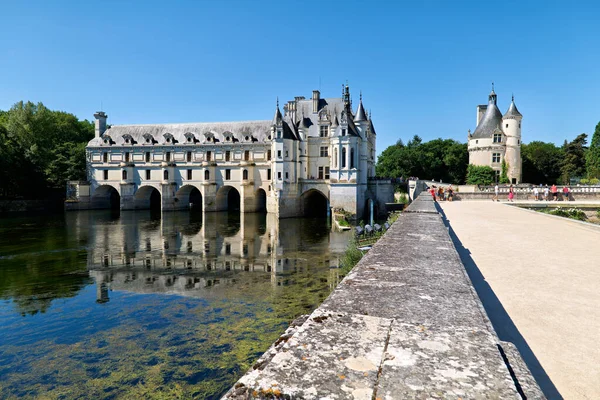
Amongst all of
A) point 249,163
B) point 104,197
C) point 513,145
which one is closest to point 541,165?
point 513,145

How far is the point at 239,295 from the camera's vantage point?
12453 mm

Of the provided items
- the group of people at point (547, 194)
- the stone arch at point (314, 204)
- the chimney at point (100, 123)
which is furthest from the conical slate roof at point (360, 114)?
the chimney at point (100, 123)

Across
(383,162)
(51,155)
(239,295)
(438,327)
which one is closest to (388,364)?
(438,327)

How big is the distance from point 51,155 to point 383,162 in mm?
48813

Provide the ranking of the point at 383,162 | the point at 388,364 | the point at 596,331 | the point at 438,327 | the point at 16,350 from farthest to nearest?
1. the point at 383,162
2. the point at 16,350
3. the point at 596,331
4. the point at 438,327
5. the point at 388,364

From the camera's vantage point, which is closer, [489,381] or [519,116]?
[489,381]

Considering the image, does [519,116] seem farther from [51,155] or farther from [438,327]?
[51,155]

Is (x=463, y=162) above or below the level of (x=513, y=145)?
below

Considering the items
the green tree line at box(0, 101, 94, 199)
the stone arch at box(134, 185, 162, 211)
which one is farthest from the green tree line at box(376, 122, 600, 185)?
the green tree line at box(0, 101, 94, 199)

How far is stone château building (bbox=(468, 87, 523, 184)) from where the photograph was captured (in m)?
43.3

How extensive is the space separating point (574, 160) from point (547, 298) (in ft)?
208

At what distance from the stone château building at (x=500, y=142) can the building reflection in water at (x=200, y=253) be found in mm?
23293

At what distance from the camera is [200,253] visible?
65.5ft

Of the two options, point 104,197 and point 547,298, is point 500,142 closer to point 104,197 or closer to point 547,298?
point 547,298
